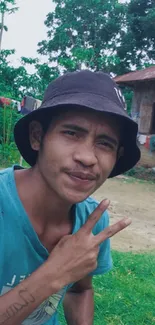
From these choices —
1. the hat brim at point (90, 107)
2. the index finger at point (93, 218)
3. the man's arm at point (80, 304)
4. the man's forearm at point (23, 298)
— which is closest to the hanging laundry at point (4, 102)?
the man's arm at point (80, 304)

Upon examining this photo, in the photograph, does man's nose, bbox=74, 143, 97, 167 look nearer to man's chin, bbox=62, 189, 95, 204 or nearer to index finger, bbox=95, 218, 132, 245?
man's chin, bbox=62, 189, 95, 204

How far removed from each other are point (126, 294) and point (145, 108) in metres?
10.5

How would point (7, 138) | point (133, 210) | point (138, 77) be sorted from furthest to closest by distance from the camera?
point (138, 77), point (7, 138), point (133, 210)

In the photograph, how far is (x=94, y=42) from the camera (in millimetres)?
20828

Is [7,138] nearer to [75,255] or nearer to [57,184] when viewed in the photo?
[57,184]

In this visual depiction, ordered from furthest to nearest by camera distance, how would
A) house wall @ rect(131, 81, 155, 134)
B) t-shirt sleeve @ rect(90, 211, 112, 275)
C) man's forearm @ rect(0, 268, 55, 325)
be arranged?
house wall @ rect(131, 81, 155, 134)
t-shirt sleeve @ rect(90, 211, 112, 275)
man's forearm @ rect(0, 268, 55, 325)

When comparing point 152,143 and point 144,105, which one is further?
point 144,105

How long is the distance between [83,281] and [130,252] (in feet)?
10.2

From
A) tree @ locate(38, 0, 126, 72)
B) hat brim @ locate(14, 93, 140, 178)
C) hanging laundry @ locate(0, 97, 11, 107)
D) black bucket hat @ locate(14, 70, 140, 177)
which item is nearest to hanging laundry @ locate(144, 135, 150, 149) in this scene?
hanging laundry @ locate(0, 97, 11, 107)

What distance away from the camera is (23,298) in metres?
1.28

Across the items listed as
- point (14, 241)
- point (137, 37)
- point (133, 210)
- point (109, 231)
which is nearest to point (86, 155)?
point (109, 231)

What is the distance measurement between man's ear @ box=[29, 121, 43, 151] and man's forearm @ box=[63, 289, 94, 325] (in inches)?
31.6

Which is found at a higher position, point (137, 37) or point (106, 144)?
point (137, 37)

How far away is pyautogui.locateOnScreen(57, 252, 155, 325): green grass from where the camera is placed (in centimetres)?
305
